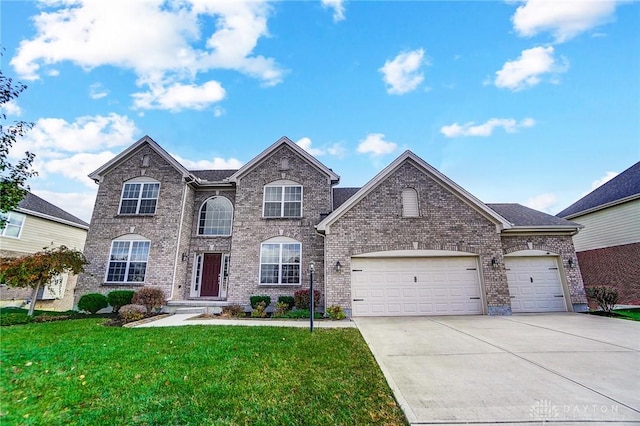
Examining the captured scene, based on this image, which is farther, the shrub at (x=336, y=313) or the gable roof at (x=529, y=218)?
the gable roof at (x=529, y=218)

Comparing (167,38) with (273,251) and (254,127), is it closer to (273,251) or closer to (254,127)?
(254,127)

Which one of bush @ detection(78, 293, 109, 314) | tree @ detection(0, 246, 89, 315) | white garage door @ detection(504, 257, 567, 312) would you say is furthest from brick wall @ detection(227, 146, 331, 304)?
white garage door @ detection(504, 257, 567, 312)

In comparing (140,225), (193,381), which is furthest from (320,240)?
(140,225)

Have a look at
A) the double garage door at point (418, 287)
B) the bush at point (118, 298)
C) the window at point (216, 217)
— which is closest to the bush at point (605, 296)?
the double garage door at point (418, 287)

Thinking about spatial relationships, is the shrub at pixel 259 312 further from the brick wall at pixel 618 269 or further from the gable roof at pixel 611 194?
the gable roof at pixel 611 194

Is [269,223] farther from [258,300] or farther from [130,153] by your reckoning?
[130,153]

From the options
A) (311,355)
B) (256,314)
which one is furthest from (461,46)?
(256,314)

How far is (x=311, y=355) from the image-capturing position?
552 centimetres

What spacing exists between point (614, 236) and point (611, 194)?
2.75 m

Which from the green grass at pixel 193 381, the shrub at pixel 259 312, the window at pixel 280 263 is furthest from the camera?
the window at pixel 280 263

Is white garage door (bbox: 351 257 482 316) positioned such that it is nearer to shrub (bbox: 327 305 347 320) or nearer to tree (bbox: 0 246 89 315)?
shrub (bbox: 327 305 347 320)

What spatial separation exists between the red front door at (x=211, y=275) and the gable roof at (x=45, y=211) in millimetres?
11525

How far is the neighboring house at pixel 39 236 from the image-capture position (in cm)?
1489

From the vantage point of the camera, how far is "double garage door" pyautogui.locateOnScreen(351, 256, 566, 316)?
35.1ft
